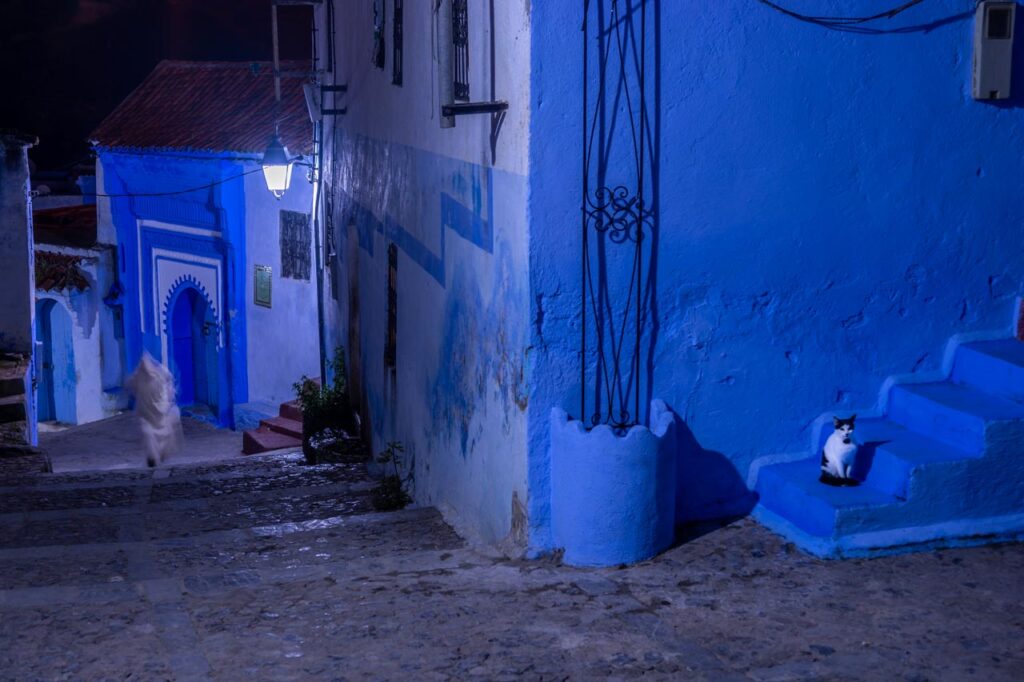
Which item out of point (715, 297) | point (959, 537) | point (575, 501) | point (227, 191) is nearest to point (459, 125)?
point (715, 297)

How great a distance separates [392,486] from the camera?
8.62 m

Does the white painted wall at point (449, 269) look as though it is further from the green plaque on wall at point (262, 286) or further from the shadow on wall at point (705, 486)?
the green plaque on wall at point (262, 286)

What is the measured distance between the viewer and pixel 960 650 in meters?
4.25

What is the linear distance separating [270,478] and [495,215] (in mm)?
5175

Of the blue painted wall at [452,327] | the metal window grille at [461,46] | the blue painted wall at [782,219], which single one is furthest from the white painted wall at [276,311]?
the blue painted wall at [782,219]

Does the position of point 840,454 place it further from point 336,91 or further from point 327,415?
point 336,91

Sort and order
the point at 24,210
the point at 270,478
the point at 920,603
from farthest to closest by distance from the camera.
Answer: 1. the point at 24,210
2. the point at 270,478
3. the point at 920,603

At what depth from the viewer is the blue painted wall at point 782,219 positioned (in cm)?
528

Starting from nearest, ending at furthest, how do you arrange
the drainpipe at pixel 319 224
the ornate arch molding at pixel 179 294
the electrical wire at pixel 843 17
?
the electrical wire at pixel 843 17 → the drainpipe at pixel 319 224 → the ornate arch molding at pixel 179 294

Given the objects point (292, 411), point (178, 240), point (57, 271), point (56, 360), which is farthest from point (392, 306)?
point (56, 360)

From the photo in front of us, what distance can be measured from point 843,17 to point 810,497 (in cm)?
234

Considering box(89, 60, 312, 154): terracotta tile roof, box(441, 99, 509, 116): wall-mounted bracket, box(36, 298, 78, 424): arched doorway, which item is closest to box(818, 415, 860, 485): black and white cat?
box(441, 99, 509, 116): wall-mounted bracket

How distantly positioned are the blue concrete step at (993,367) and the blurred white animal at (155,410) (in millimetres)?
11107

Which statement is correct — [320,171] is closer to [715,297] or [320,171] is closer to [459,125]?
[459,125]
